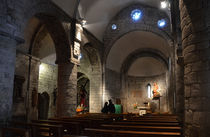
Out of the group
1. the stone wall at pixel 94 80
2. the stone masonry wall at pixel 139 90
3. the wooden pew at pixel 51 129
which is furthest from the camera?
the stone masonry wall at pixel 139 90

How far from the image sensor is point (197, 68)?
12.9 feet

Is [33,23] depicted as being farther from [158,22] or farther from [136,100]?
[136,100]

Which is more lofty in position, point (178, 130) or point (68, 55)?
point (68, 55)

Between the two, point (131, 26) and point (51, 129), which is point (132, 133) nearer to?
point (51, 129)

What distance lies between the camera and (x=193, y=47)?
4059mm

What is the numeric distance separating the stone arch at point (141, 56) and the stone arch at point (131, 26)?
3615mm

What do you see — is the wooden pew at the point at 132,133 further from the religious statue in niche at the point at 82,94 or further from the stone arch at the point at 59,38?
the religious statue in niche at the point at 82,94

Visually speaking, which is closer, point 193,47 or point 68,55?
point 193,47

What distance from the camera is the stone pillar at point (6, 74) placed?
20.4 ft

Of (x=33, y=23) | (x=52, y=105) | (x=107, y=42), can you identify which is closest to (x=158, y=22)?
(x=107, y=42)

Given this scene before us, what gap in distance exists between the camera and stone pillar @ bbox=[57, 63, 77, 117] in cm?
1048

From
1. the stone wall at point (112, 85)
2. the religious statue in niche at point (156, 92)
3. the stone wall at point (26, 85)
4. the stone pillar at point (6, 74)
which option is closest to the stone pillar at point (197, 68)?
the stone pillar at point (6, 74)

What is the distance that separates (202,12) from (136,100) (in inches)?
686

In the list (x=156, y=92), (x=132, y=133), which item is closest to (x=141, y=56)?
(x=156, y=92)
